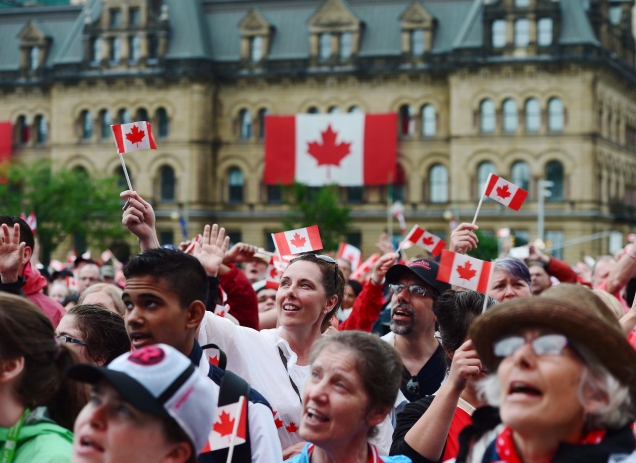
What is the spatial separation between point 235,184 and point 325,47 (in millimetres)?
8827

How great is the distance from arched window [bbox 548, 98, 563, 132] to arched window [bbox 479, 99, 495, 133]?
109 inches

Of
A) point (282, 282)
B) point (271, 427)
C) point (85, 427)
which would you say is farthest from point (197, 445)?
point (282, 282)

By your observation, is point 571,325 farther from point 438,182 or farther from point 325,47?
point 325,47

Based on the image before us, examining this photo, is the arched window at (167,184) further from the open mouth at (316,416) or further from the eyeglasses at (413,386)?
the open mouth at (316,416)

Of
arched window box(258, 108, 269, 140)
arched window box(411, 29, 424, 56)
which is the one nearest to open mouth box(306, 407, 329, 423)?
arched window box(411, 29, 424, 56)

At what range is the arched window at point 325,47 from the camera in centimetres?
5500

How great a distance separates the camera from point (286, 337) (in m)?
5.75

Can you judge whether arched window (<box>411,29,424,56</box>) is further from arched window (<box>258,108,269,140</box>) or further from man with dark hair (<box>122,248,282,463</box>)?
man with dark hair (<box>122,248,282,463</box>)

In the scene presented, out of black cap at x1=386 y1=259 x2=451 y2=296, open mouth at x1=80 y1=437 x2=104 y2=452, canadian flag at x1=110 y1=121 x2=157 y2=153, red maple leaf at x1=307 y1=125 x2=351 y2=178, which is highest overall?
red maple leaf at x1=307 y1=125 x2=351 y2=178

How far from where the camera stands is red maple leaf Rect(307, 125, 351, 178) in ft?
170

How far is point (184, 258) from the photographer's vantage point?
4.50 m

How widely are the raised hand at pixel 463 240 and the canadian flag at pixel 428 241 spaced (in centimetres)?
201

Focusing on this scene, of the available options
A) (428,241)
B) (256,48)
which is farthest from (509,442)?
(256,48)

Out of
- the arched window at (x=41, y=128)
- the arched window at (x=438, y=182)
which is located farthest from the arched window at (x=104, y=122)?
the arched window at (x=438, y=182)
